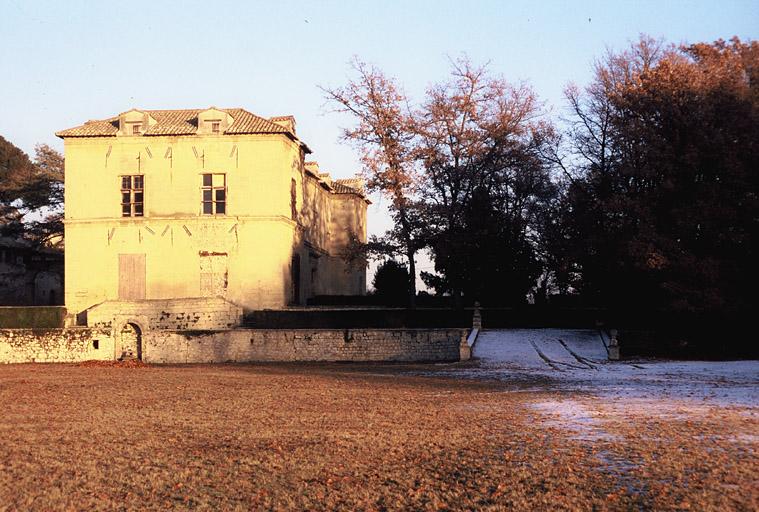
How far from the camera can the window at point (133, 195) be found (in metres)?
44.6

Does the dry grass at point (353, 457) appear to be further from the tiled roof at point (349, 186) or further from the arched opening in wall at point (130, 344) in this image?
the tiled roof at point (349, 186)

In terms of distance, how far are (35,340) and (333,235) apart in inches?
1040

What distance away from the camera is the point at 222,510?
28.9 ft

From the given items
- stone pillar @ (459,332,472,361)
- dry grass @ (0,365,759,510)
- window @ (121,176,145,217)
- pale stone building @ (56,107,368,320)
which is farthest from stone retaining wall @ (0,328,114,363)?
dry grass @ (0,365,759,510)

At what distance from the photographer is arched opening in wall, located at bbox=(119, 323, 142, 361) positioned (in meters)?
37.2

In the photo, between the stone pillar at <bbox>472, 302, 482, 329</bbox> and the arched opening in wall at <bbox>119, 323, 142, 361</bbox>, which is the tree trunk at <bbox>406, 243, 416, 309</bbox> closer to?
the stone pillar at <bbox>472, 302, 482, 329</bbox>

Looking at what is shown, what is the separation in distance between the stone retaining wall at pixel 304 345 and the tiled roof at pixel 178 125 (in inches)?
486

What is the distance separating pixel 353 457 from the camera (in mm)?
11305

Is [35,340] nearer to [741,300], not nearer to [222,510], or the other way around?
[741,300]

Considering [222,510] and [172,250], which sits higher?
[172,250]

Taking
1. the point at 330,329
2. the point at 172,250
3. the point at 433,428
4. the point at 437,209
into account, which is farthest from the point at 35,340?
the point at 433,428

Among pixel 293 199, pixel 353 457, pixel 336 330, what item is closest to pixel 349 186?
pixel 293 199

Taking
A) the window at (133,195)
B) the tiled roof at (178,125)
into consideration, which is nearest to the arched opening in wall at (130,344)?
the window at (133,195)

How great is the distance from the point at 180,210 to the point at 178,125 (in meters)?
4.49
